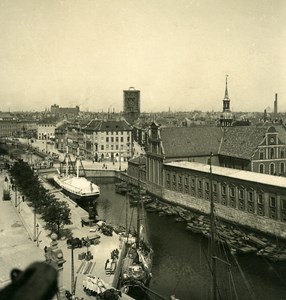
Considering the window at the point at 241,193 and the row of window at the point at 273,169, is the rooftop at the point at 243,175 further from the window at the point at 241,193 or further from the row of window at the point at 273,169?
the row of window at the point at 273,169

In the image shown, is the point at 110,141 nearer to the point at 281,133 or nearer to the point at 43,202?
the point at 281,133

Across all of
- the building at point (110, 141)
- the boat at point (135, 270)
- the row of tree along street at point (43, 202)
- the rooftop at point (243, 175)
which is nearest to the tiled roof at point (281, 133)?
the rooftop at point (243, 175)

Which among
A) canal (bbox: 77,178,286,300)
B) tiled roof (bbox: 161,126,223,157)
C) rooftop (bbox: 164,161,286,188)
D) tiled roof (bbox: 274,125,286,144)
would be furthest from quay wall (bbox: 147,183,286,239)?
tiled roof (bbox: 274,125,286,144)

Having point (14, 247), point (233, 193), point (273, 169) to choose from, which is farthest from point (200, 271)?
point (273, 169)

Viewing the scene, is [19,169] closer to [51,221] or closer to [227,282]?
[51,221]

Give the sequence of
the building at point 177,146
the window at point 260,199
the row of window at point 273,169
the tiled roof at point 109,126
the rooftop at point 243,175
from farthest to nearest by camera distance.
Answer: the tiled roof at point 109,126
the building at point 177,146
the row of window at point 273,169
the window at point 260,199
the rooftop at point 243,175

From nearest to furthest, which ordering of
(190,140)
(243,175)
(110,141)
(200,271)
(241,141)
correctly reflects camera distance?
(200,271) → (243,175) → (241,141) → (190,140) → (110,141)

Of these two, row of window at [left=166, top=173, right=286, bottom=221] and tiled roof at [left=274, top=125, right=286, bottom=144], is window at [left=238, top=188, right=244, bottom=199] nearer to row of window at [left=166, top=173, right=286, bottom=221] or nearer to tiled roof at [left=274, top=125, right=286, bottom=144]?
row of window at [left=166, top=173, right=286, bottom=221]
